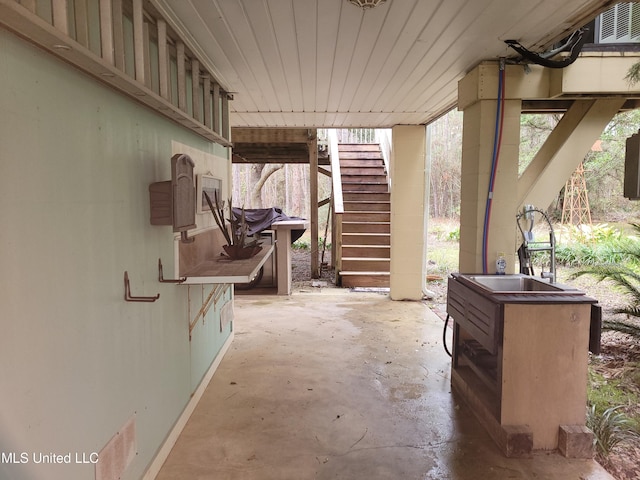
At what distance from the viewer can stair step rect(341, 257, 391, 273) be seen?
6602 mm

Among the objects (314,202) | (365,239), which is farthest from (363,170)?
(365,239)

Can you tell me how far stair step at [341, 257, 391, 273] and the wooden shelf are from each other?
3664mm

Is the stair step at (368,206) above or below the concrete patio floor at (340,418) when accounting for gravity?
above

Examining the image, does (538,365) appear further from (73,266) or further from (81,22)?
(81,22)

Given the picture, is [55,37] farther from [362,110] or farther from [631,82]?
[362,110]

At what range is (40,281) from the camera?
122 cm

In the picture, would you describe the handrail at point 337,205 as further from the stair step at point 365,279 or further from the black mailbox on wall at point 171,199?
the black mailbox on wall at point 171,199

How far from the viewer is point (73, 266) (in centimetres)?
139

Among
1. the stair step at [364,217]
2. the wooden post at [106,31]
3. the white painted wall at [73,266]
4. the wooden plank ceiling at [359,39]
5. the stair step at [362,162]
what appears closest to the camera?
the white painted wall at [73,266]

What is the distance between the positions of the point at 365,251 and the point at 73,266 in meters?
5.58

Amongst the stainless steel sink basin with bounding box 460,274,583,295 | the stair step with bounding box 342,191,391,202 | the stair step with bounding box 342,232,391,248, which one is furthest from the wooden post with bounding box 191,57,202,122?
the stair step with bounding box 342,191,391,202

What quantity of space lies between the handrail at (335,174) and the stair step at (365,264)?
823 millimetres

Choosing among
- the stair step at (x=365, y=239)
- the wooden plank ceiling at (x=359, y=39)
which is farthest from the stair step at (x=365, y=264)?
the wooden plank ceiling at (x=359, y=39)

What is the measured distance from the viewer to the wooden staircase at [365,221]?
657 centimetres
